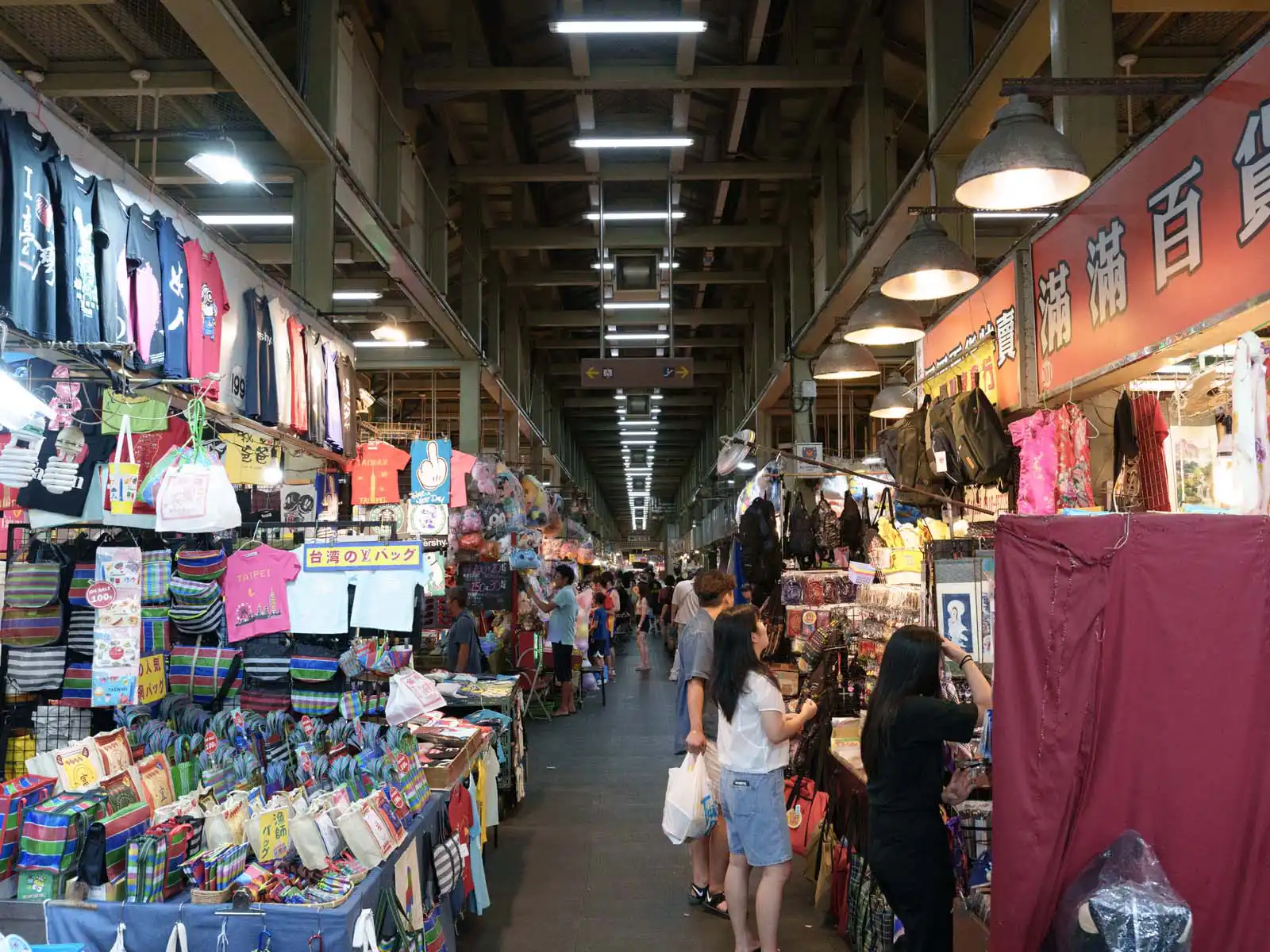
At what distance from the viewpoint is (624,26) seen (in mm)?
7488

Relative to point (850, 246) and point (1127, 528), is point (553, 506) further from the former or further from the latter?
point (1127, 528)

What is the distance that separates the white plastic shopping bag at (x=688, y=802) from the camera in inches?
180

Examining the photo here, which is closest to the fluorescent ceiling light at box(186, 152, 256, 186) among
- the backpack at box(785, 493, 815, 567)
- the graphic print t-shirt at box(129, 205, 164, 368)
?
the graphic print t-shirt at box(129, 205, 164, 368)

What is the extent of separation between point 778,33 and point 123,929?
33.6 feet


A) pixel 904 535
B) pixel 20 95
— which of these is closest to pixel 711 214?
pixel 904 535

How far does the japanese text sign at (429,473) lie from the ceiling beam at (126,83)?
11.1 ft

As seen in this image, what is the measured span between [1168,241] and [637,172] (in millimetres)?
8670

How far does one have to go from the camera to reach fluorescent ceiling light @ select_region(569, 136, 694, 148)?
30.8 feet

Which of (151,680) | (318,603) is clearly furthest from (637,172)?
(151,680)

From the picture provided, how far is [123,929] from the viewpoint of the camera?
119 inches

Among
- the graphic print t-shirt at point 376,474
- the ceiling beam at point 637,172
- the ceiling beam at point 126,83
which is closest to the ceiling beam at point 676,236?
the ceiling beam at point 637,172

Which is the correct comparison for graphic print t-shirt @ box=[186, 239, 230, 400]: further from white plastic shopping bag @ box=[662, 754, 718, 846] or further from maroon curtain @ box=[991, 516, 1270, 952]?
maroon curtain @ box=[991, 516, 1270, 952]

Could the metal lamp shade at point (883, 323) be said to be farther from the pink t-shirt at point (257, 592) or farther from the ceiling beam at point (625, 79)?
the ceiling beam at point (625, 79)

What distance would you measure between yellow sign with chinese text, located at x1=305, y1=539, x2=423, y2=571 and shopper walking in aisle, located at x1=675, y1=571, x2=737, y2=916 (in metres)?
1.51
